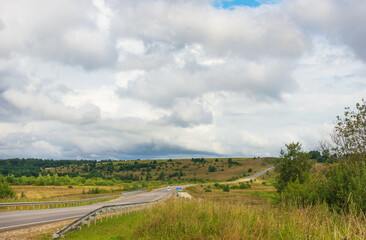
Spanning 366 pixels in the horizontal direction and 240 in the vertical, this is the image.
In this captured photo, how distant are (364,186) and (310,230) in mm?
6896

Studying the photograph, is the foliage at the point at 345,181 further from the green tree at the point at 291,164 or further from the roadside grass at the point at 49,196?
the roadside grass at the point at 49,196

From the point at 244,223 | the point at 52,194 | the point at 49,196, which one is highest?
the point at 244,223

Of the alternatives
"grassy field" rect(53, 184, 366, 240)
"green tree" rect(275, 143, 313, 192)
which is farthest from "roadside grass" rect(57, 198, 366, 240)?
"green tree" rect(275, 143, 313, 192)

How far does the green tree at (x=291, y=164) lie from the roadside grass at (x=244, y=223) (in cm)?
3191

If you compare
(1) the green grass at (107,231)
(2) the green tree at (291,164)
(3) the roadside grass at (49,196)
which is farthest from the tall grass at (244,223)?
(2) the green tree at (291,164)

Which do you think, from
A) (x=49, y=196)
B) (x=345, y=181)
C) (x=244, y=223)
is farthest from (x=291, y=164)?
(x=49, y=196)

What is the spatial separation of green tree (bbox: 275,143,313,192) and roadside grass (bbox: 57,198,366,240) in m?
31.9

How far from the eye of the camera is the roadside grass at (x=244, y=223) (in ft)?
25.3

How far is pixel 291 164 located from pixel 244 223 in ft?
118

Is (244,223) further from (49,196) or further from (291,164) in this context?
(49,196)

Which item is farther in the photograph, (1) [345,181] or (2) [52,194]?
(2) [52,194]

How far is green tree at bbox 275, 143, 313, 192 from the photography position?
135ft

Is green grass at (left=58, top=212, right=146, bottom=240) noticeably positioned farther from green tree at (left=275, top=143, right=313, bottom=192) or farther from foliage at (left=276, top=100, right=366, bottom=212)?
green tree at (left=275, top=143, right=313, bottom=192)

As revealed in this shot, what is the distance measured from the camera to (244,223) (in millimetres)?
9266
